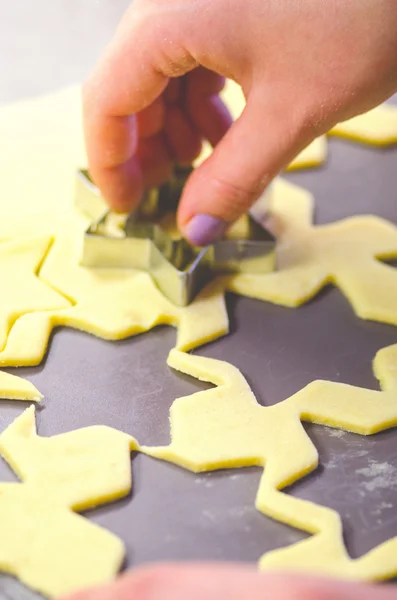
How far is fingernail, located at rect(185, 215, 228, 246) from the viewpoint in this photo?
1065mm

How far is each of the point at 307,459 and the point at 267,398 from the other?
4.4 inches

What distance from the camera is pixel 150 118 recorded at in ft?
3.99

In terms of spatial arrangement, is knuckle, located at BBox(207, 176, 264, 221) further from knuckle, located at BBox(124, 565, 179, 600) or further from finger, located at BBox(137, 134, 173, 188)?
knuckle, located at BBox(124, 565, 179, 600)

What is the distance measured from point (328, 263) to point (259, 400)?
11.7 inches

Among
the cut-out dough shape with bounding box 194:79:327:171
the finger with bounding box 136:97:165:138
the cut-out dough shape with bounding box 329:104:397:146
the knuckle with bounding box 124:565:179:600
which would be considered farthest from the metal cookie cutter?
the knuckle with bounding box 124:565:179:600

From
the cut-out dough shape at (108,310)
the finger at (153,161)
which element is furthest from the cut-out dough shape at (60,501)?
the finger at (153,161)

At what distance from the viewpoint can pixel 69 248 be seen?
118 cm

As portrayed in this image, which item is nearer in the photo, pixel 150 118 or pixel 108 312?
pixel 108 312

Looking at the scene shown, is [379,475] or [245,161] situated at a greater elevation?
[245,161]

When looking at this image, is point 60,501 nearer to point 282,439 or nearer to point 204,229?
point 282,439

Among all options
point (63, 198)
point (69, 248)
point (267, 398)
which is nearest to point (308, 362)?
point (267, 398)

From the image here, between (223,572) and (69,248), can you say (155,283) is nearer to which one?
(69,248)

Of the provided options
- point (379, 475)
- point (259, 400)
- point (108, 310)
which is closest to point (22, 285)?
point (108, 310)

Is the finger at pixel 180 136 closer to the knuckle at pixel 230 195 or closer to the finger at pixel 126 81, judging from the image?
the finger at pixel 126 81
